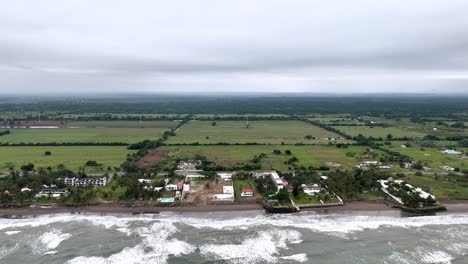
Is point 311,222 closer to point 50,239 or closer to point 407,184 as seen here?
point 407,184

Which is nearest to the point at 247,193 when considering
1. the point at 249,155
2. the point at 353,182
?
the point at 353,182

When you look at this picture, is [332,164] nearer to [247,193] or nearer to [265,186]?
[265,186]

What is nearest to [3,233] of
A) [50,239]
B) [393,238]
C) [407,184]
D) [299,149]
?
[50,239]

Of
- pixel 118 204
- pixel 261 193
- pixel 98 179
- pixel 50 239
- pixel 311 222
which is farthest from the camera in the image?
pixel 98 179

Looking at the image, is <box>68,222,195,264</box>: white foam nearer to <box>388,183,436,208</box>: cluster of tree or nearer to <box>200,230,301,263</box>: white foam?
<box>200,230,301,263</box>: white foam

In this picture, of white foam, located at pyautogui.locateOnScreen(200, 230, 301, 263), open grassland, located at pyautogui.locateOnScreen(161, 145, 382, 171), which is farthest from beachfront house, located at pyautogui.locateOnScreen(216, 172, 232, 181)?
white foam, located at pyautogui.locateOnScreen(200, 230, 301, 263)

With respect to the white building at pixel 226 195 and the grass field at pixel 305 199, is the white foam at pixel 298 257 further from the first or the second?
the white building at pixel 226 195

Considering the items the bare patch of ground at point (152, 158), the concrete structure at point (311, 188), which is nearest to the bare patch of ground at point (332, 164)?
the concrete structure at point (311, 188)
